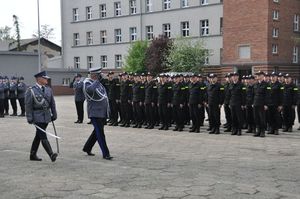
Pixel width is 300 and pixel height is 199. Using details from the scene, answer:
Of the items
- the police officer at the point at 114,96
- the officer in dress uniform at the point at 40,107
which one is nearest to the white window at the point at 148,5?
the police officer at the point at 114,96

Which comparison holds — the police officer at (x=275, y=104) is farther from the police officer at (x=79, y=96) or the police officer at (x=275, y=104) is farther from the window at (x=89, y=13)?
the window at (x=89, y=13)

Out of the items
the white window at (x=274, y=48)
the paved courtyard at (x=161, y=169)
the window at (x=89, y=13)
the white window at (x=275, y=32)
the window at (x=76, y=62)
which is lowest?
the paved courtyard at (x=161, y=169)

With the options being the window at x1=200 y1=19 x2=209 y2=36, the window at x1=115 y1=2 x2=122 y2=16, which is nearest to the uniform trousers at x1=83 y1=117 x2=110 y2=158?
the window at x1=200 y1=19 x2=209 y2=36

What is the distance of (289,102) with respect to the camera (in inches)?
609

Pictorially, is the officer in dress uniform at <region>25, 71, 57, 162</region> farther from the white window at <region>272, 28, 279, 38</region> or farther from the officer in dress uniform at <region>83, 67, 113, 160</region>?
the white window at <region>272, 28, 279, 38</region>

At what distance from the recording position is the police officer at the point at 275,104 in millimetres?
14852

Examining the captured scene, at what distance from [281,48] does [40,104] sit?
135 ft

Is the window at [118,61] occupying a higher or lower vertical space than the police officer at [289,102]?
higher

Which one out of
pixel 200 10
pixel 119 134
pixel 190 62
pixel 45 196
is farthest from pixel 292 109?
pixel 200 10

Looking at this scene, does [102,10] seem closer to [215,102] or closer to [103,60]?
[103,60]

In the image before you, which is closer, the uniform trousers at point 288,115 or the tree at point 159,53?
the uniform trousers at point 288,115

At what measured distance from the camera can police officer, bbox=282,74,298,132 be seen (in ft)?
50.4

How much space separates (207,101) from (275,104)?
2.15 m

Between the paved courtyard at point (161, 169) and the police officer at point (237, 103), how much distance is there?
34.1 inches
